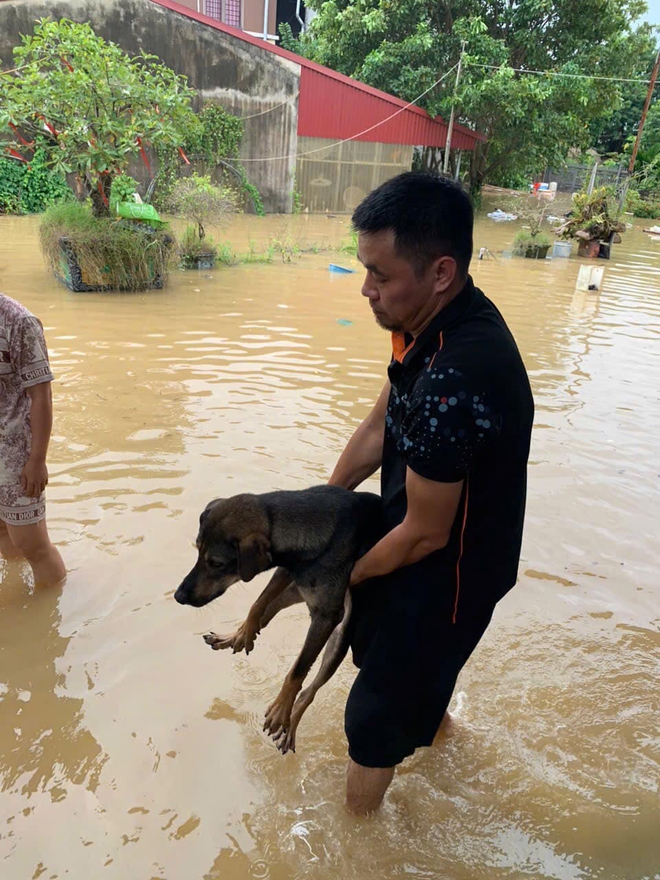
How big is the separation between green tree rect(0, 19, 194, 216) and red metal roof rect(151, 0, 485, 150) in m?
12.3

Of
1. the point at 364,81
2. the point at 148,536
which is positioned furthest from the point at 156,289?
the point at 364,81

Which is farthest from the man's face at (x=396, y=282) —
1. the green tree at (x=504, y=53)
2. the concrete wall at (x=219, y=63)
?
the green tree at (x=504, y=53)

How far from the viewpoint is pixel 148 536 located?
3.98 meters

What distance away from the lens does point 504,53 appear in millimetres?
22031

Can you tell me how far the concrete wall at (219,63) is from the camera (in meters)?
17.2

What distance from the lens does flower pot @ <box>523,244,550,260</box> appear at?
53.5 ft

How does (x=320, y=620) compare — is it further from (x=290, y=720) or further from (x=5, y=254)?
(x=5, y=254)

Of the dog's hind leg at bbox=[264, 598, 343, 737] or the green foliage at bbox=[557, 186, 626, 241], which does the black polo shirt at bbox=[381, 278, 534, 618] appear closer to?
the dog's hind leg at bbox=[264, 598, 343, 737]

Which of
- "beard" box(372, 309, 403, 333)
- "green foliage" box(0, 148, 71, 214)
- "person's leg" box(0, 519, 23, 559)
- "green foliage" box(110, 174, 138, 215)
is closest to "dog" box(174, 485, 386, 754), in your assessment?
"beard" box(372, 309, 403, 333)

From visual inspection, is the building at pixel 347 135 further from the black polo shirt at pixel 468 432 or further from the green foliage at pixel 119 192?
the black polo shirt at pixel 468 432

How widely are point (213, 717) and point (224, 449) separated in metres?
2.67

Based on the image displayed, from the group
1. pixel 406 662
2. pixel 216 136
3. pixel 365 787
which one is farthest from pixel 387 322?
pixel 216 136

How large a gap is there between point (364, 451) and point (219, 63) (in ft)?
68.8

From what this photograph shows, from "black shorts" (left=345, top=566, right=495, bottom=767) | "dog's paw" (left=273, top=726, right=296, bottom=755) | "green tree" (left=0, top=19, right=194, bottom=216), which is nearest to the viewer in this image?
"black shorts" (left=345, top=566, right=495, bottom=767)
